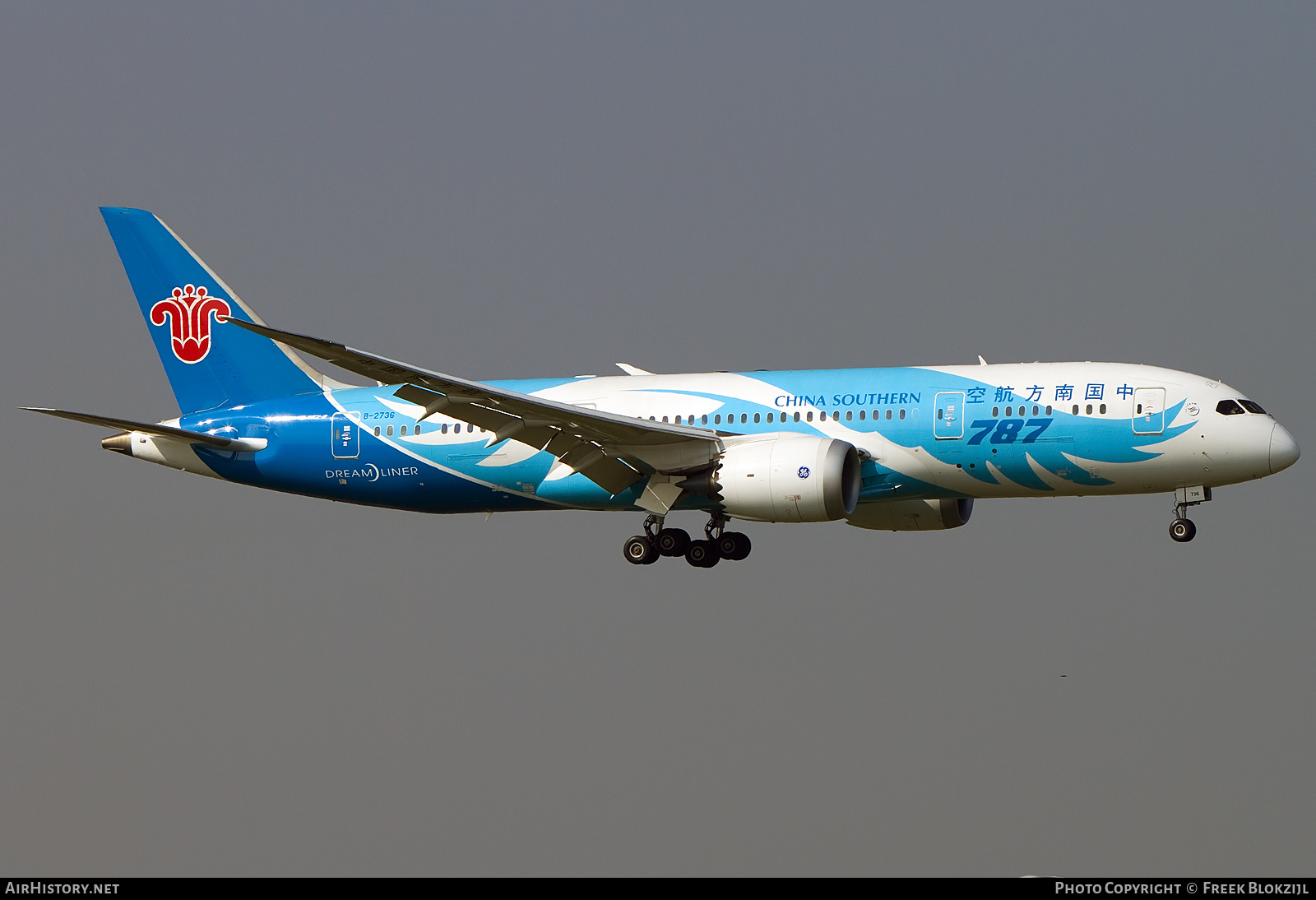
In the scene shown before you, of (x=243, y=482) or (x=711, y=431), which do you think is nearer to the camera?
(x=711, y=431)

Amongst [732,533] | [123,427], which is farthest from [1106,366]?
[123,427]

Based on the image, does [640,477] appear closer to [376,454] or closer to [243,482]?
[376,454]


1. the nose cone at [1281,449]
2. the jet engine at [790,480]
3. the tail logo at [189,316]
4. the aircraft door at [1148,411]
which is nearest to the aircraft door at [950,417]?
the jet engine at [790,480]

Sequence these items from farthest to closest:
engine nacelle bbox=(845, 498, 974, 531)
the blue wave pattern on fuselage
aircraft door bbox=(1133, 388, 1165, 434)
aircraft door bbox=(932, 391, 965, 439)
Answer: engine nacelle bbox=(845, 498, 974, 531) < aircraft door bbox=(932, 391, 965, 439) < the blue wave pattern on fuselage < aircraft door bbox=(1133, 388, 1165, 434)

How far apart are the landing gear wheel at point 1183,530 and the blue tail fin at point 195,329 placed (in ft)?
68.3

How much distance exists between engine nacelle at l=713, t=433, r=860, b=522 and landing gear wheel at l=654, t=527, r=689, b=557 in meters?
3.50

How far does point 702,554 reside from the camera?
3944cm

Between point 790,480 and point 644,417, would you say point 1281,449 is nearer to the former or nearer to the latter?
point 790,480

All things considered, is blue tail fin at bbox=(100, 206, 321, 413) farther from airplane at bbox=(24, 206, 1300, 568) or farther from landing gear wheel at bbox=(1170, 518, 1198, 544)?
landing gear wheel at bbox=(1170, 518, 1198, 544)

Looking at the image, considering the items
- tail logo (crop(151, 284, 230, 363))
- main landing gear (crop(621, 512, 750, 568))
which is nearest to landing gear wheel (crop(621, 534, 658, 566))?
main landing gear (crop(621, 512, 750, 568))

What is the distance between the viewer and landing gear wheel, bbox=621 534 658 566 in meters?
39.1

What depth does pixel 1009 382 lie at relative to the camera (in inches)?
1411

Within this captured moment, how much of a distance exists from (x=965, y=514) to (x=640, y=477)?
8.59 metres

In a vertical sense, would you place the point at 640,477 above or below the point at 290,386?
below
